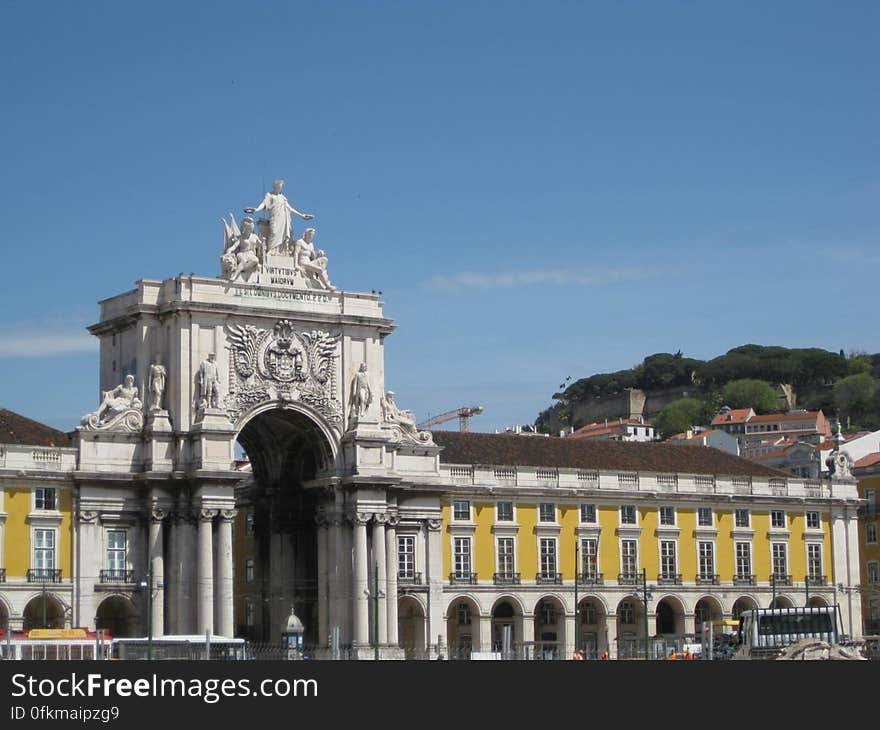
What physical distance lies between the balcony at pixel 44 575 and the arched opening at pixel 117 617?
254 centimetres

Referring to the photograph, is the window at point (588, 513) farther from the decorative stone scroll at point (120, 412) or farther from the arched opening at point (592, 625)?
the decorative stone scroll at point (120, 412)

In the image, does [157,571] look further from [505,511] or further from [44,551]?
[505,511]

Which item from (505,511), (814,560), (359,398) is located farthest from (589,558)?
(359,398)

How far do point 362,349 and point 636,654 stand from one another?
19.3 meters

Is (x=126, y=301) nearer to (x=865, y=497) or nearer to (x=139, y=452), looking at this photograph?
(x=139, y=452)

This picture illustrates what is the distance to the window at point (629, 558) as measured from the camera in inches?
4190

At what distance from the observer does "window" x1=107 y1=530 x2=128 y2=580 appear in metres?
→ 91.4

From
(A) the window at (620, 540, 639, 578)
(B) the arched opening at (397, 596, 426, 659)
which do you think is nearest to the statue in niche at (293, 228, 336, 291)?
(B) the arched opening at (397, 596, 426, 659)

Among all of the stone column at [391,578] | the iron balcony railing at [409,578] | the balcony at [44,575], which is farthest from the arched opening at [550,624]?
the balcony at [44,575]

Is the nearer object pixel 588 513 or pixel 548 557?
pixel 548 557

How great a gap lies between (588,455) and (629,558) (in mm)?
6677

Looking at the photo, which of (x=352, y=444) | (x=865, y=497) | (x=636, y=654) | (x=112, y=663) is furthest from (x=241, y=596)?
(x=112, y=663)

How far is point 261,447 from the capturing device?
3971 inches

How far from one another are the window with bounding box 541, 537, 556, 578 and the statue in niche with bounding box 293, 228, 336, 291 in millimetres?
16768
